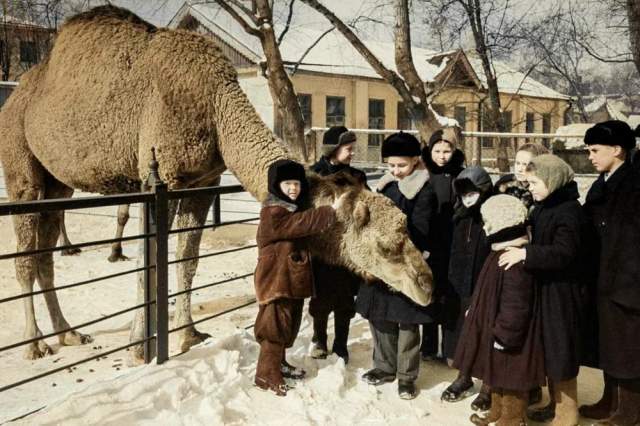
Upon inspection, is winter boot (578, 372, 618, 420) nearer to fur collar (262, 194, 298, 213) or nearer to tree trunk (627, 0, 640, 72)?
fur collar (262, 194, 298, 213)

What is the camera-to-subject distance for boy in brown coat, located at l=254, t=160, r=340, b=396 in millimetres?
4086

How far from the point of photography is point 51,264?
21.7ft

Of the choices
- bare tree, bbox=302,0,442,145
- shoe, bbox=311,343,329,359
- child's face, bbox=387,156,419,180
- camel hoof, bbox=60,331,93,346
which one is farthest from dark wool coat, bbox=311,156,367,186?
bare tree, bbox=302,0,442,145

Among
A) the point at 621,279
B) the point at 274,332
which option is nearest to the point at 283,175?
the point at 274,332

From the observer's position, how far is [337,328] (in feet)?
16.6

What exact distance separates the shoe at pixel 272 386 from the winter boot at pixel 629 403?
2123 millimetres

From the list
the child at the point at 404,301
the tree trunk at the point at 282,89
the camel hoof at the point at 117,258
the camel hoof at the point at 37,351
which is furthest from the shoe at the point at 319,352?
the tree trunk at the point at 282,89

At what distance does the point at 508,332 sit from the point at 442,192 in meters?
1.32

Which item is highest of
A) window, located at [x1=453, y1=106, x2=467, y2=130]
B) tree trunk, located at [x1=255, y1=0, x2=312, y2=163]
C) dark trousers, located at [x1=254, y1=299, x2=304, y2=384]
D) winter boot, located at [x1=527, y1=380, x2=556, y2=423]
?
window, located at [x1=453, y1=106, x2=467, y2=130]

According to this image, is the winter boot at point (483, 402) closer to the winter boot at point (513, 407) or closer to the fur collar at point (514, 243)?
the winter boot at point (513, 407)

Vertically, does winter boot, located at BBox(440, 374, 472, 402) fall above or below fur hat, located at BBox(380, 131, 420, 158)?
below

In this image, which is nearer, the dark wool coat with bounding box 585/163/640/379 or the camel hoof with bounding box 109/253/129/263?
the dark wool coat with bounding box 585/163/640/379

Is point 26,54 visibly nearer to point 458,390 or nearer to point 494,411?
point 458,390

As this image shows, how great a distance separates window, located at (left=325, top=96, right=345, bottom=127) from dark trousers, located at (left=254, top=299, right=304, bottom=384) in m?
21.9
